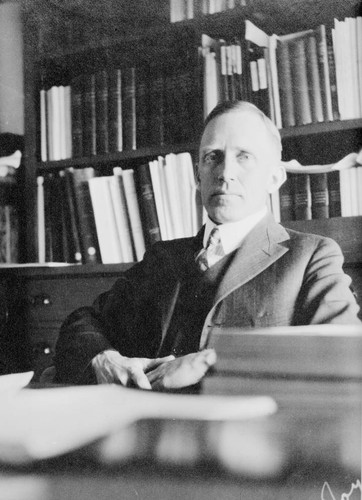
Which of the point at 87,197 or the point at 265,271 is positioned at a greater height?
the point at 87,197

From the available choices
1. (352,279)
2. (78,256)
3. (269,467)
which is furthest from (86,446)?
(78,256)

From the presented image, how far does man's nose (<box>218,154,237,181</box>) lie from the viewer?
2.92 ft

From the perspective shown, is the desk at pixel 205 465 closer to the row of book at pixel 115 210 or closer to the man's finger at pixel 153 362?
the man's finger at pixel 153 362

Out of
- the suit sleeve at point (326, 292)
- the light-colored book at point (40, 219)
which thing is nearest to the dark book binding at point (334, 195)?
the suit sleeve at point (326, 292)

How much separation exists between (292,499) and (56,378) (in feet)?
1.89

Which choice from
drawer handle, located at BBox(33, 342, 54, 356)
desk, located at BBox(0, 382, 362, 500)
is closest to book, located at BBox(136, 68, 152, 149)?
drawer handle, located at BBox(33, 342, 54, 356)

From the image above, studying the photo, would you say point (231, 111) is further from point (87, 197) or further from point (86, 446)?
point (86, 446)

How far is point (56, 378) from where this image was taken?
931mm

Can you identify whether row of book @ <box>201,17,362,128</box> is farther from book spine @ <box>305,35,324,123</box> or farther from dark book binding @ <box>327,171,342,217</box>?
dark book binding @ <box>327,171,342,217</box>

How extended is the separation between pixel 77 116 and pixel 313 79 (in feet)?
1.79

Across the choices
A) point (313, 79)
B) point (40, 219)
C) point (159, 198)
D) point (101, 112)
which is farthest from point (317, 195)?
point (40, 219)

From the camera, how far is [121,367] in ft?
2.73

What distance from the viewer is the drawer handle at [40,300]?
117 cm

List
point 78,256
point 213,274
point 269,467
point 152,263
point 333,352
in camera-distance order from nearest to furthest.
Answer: point 269,467 → point 333,352 → point 213,274 → point 152,263 → point 78,256
